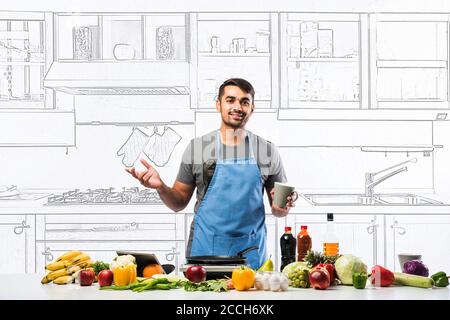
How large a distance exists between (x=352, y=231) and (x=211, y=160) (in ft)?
5.84

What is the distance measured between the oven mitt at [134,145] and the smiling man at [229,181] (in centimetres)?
212

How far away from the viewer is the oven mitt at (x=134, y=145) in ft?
20.9

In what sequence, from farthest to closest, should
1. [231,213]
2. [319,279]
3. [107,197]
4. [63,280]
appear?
[107,197] → [231,213] → [63,280] → [319,279]

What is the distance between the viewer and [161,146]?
6.36 meters

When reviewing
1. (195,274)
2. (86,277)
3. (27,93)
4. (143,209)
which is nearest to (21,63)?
(27,93)

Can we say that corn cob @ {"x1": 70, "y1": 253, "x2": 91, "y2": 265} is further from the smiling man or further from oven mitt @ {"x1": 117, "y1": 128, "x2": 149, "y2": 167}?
oven mitt @ {"x1": 117, "y1": 128, "x2": 149, "y2": 167}

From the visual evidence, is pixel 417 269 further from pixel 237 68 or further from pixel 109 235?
pixel 237 68

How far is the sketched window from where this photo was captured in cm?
610

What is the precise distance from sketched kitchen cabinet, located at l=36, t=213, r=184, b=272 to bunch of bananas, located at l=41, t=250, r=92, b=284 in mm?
2420

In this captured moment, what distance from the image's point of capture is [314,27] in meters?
6.16

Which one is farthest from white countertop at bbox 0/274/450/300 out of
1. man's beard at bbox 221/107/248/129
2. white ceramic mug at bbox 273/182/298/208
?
man's beard at bbox 221/107/248/129

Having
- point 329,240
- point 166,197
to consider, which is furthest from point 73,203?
point 329,240
